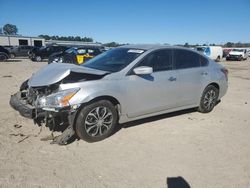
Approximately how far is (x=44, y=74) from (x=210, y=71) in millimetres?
3890

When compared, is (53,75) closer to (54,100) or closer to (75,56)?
(54,100)

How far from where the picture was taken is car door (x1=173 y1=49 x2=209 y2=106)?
17.7 feet

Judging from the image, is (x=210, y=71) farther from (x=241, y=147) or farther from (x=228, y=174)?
(x=228, y=174)

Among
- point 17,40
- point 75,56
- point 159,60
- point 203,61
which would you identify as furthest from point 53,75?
point 17,40

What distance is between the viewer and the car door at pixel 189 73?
541 cm

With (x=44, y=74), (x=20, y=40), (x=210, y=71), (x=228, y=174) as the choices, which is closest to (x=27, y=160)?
(x=44, y=74)

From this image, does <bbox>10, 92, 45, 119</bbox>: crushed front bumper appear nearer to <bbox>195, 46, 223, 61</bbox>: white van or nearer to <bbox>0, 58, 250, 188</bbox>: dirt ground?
<bbox>0, 58, 250, 188</bbox>: dirt ground

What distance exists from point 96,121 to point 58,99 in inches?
30.0

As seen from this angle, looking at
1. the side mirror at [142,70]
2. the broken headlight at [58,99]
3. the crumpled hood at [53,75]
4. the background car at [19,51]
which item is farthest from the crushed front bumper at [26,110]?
the background car at [19,51]

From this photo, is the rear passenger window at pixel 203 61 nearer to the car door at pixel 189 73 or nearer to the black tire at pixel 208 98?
the car door at pixel 189 73

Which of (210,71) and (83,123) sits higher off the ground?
(210,71)

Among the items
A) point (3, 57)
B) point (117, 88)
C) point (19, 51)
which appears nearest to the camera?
point (117, 88)

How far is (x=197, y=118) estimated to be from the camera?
590 cm

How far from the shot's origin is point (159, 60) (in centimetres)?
509
